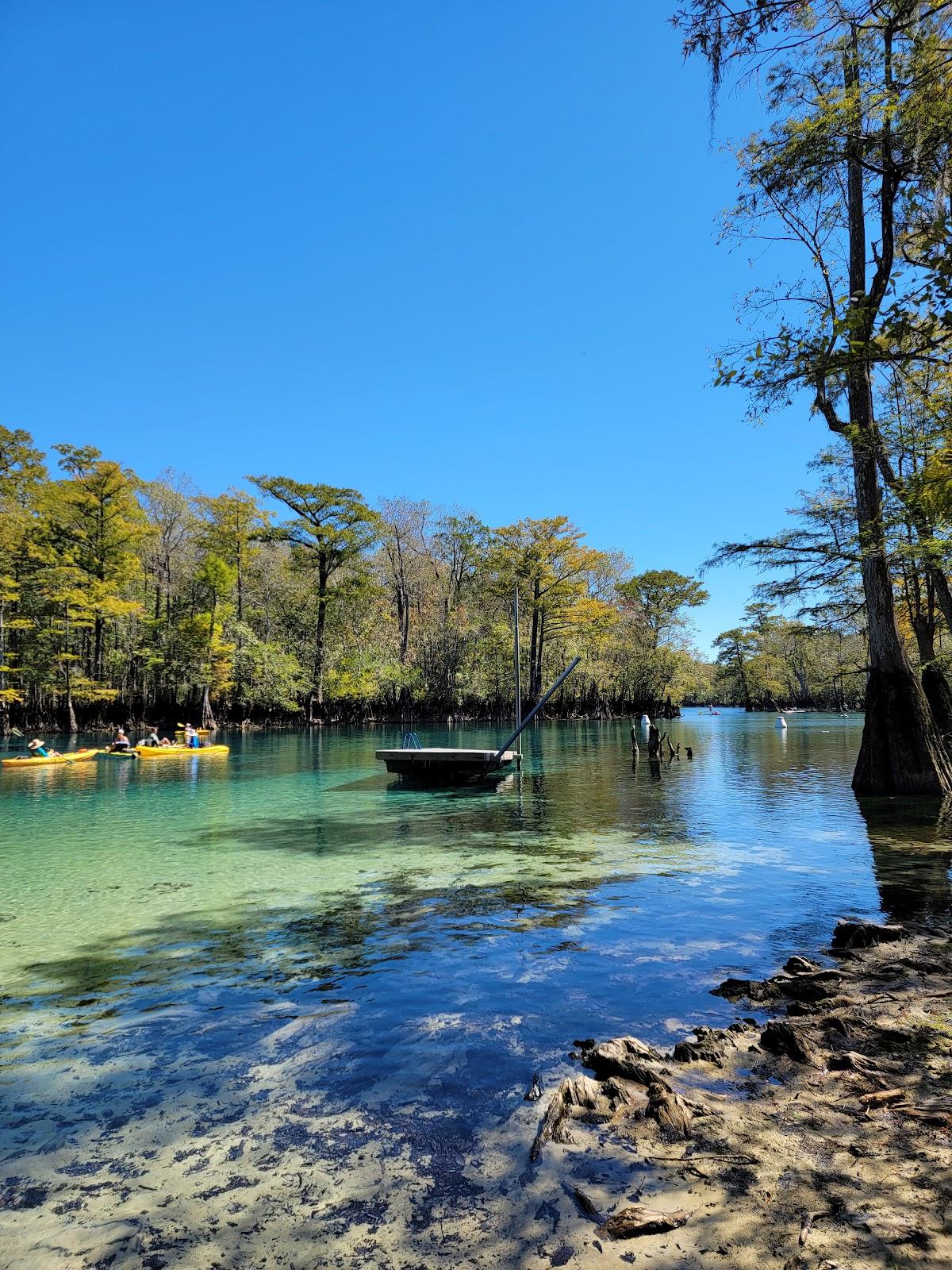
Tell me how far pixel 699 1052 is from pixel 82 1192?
140 inches

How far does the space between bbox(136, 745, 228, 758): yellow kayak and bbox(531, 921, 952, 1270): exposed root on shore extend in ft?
101

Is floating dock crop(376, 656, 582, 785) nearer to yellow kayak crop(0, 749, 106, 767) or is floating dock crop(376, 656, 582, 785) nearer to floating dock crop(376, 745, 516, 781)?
floating dock crop(376, 745, 516, 781)

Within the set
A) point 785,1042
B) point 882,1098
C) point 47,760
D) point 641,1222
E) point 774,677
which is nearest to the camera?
point 641,1222

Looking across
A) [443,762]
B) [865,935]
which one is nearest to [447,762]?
[443,762]

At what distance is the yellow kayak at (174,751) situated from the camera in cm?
3089

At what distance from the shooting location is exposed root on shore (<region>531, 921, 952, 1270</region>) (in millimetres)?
2510

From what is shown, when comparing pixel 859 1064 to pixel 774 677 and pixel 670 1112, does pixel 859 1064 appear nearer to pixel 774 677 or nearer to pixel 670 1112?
pixel 670 1112

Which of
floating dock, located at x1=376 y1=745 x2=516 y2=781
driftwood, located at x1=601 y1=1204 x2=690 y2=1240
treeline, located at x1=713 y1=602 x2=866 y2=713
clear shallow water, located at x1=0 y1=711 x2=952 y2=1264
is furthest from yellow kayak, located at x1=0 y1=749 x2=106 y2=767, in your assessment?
treeline, located at x1=713 y1=602 x2=866 y2=713

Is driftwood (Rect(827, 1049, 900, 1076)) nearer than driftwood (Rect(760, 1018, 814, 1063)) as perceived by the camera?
Yes

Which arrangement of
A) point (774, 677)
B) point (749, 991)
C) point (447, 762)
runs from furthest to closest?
point (774, 677)
point (447, 762)
point (749, 991)

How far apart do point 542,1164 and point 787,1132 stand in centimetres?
123

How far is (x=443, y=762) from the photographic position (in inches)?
857

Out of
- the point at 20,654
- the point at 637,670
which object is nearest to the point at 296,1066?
the point at 20,654

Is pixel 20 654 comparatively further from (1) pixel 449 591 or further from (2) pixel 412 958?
(2) pixel 412 958
